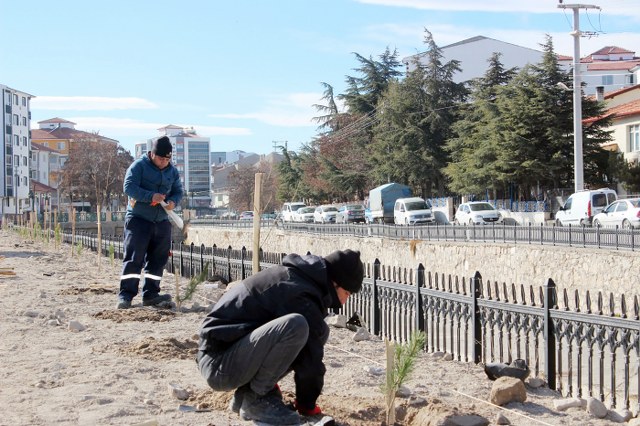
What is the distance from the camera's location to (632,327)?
629 centimetres

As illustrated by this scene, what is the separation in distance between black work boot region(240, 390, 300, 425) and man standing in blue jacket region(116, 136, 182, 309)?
511 cm

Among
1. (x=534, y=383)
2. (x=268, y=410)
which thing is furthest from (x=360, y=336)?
(x=268, y=410)

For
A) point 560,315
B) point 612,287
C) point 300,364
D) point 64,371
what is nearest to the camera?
point 300,364

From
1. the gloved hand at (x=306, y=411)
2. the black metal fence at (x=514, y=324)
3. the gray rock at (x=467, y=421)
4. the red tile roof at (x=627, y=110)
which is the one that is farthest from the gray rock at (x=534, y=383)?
the red tile roof at (x=627, y=110)

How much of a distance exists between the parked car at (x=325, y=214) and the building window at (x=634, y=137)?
20.8m

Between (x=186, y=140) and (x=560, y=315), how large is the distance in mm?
195182

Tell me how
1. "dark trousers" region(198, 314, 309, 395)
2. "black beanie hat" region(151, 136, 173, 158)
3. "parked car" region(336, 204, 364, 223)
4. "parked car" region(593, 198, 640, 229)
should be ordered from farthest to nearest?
"parked car" region(336, 204, 364, 223), "parked car" region(593, 198, 640, 229), "black beanie hat" region(151, 136, 173, 158), "dark trousers" region(198, 314, 309, 395)

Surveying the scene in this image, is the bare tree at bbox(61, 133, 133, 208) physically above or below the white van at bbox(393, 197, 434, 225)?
above

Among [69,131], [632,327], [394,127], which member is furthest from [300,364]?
[69,131]

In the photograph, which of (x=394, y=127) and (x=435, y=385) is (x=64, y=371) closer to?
(x=435, y=385)

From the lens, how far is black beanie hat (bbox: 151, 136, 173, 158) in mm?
Answer: 9602

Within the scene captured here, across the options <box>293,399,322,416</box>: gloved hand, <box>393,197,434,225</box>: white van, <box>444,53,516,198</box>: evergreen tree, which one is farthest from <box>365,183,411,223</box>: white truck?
<box>293,399,322,416</box>: gloved hand

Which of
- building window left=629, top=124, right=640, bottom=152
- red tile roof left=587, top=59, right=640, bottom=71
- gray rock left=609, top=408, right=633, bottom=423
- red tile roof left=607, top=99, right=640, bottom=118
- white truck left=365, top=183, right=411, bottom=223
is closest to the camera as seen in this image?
gray rock left=609, top=408, right=633, bottom=423

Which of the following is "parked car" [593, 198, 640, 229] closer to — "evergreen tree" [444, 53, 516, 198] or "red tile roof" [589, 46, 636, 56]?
"evergreen tree" [444, 53, 516, 198]
